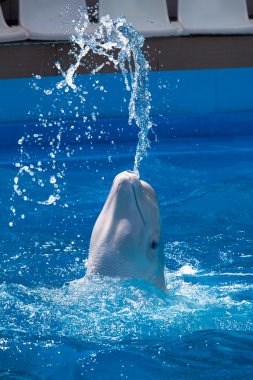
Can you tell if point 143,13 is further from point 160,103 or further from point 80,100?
point 80,100

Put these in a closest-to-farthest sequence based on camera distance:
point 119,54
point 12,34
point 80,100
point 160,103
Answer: point 119,54
point 12,34
point 80,100
point 160,103

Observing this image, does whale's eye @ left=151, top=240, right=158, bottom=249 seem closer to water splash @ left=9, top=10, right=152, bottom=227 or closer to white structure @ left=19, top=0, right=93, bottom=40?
water splash @ left=9, top=10, right=152, bottom=227

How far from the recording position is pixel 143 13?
30.7 ft

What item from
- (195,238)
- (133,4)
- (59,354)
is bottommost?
(195,238)

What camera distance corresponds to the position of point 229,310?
4.59 meters

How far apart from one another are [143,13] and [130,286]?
5.55 m

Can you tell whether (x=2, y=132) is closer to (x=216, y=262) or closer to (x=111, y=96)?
(x=111, y=96)

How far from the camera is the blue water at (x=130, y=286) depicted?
4.02 metres

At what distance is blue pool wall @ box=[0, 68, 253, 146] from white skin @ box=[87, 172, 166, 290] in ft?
14.0

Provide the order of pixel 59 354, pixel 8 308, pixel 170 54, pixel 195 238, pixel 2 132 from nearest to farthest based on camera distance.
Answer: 1. pixel 59 354
2. pixel 8 308
3. pixel 195 238
4. pixel 2 132
5. pixel 170 54

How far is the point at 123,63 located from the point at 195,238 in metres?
3.06

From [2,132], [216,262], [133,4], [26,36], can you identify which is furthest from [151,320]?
[133,4]

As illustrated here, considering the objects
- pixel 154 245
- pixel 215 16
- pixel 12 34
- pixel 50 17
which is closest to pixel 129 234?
pixel 154 245

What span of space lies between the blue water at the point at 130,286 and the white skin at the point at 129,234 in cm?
8
